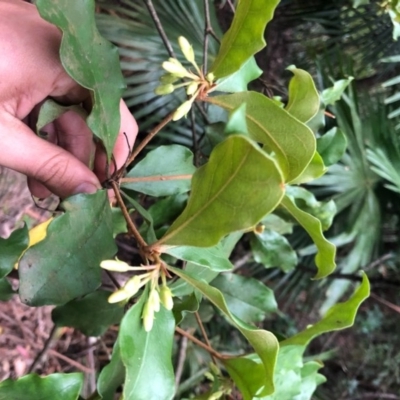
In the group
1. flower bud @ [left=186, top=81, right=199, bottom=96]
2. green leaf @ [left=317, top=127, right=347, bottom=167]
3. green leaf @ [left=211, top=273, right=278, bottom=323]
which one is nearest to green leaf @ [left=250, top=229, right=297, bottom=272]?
green leaf @ [left=211, top=273, right=278, bottom=323]

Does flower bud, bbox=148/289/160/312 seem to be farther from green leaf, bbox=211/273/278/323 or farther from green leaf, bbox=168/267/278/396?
green leaf, bbox=211/273/278/323

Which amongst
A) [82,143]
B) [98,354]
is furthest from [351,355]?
[82,143]

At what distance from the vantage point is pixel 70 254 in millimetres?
573

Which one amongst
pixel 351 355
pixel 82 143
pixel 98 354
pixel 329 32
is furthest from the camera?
pixel 351 355

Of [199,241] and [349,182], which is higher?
[199,241]

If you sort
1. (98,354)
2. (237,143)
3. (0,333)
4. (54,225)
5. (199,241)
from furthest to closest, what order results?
(98,354) < (0,333) < (54,225) < (199,241) < (237,143)

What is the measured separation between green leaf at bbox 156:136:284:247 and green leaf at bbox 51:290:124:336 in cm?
40

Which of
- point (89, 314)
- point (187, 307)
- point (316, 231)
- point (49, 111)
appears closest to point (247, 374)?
point (187, 307)

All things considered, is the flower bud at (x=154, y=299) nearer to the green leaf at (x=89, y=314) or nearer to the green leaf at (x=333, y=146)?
the green leaf at (x=89, y=314)

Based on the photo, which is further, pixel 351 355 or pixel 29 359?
pixel 351 355

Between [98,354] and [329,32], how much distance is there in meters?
1.39

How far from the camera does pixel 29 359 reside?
1.44 meters

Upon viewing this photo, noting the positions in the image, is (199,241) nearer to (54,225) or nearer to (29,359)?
(54,225)

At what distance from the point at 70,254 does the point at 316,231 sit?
0.96ft
